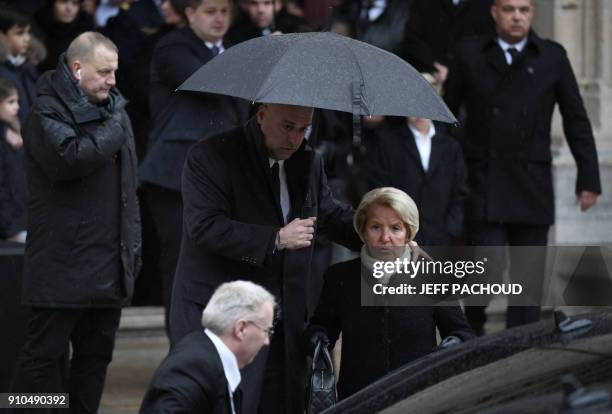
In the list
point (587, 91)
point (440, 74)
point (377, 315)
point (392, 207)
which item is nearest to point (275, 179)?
point (392, 207)

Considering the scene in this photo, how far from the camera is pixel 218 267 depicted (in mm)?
6121

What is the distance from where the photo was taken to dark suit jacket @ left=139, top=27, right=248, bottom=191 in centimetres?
813

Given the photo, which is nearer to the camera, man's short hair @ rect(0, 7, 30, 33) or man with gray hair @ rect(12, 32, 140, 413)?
man with gray hair @ rect(12, 32, 140, 413)

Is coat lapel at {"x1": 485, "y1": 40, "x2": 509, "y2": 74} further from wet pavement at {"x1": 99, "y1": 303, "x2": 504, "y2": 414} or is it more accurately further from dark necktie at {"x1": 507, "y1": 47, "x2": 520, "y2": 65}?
wet pavement at {"x1": 99, "y1": 303, "x2": 504, "y2": 414}

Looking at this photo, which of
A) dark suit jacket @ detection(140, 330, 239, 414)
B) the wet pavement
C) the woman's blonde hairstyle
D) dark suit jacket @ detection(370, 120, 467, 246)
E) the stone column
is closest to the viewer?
dark suit jacket @ detection(140, 330, 239, 414)

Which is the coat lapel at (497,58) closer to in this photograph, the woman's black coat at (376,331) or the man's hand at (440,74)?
the man's hand at (440,74)

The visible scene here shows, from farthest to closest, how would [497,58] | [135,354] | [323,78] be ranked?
[135,354] → [497,58] → [323,78]

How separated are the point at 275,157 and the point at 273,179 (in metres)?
0.09

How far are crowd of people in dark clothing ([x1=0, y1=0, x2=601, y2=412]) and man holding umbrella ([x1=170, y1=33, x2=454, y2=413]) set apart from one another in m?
0.01

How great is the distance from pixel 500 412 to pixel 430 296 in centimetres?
221

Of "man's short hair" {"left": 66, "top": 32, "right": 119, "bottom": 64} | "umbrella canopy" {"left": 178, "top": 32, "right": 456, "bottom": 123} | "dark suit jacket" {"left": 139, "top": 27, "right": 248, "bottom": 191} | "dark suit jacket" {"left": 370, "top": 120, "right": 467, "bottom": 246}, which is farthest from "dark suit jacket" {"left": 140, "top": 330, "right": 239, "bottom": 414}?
"dark suit jacket" {"left": 370, "top": 120, "right": 467, "bottom": 246}

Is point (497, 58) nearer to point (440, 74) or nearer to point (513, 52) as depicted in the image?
point (513, 52)

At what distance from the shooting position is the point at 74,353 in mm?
7262

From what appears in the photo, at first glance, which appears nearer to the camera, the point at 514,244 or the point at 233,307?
the point at 233,307
